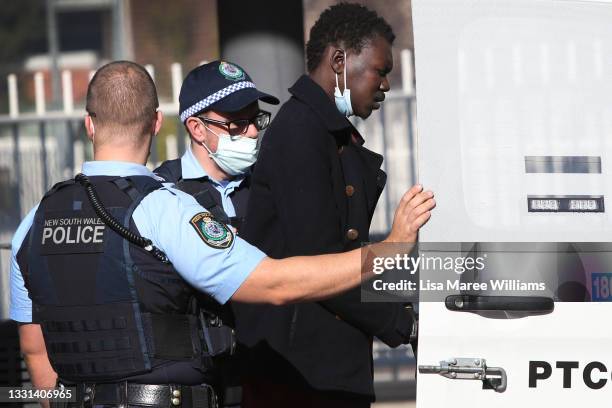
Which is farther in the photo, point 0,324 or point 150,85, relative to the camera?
point 0,324

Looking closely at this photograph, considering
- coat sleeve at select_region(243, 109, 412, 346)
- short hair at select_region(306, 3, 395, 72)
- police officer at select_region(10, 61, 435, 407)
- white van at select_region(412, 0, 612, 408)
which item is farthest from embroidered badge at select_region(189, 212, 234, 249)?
short hair at select_region(306, 3, 395, 72)

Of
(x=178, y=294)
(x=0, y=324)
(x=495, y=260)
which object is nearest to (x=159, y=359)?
(x=178, y=294)

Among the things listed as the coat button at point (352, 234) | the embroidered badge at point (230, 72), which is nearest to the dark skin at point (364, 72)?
the coat button at point (352, 234)

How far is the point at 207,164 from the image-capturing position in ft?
13.3

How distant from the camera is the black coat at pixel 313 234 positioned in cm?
330

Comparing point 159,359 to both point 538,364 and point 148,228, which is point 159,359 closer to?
point 148,228

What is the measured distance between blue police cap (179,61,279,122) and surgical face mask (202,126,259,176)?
99 millimetres

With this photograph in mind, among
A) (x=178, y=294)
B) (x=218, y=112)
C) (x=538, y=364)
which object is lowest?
(x=538, y=364)

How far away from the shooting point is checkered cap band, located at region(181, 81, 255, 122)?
3.91 metres

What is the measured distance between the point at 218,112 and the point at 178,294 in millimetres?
1058

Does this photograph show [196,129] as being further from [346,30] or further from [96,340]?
[96,340]

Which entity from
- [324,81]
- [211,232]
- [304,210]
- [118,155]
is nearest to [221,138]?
[324,81]

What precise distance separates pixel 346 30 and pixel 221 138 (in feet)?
2.21

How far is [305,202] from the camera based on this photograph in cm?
328
